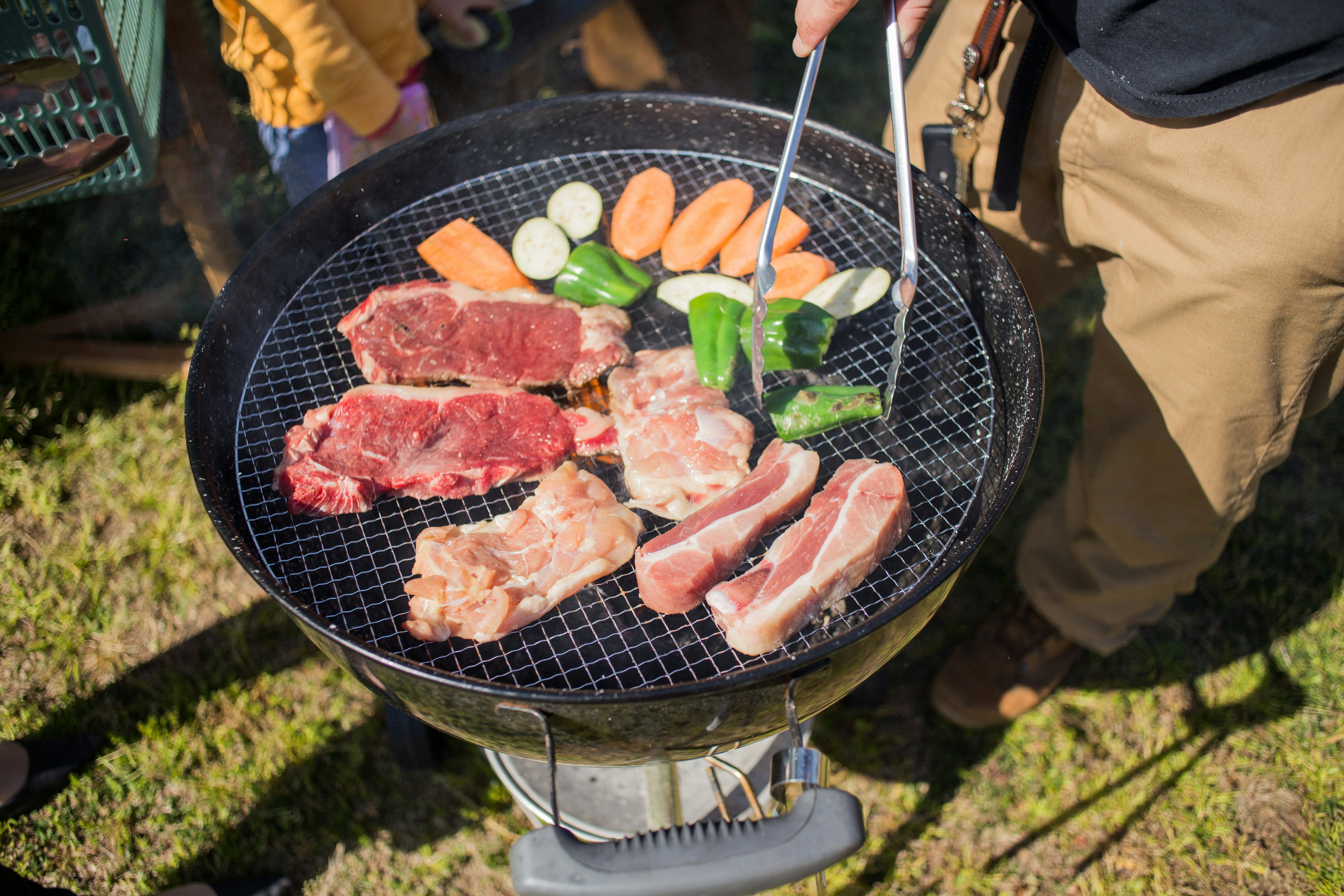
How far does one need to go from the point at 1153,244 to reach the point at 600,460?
189 centimetres

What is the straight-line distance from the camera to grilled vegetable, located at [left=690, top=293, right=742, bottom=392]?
2.91 m

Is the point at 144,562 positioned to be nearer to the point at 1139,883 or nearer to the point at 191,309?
the point at 191,309

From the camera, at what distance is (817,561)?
2.38m

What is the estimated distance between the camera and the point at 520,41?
4453 millimetres

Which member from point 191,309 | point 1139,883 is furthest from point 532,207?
point 1139,883

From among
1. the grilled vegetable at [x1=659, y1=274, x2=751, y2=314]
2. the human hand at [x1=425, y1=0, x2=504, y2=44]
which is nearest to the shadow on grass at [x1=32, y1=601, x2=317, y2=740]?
the grilled vegetable at [x1=659, y1=274, x2=751, y2=314]

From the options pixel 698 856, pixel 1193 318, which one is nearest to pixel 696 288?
pixel 1193 318

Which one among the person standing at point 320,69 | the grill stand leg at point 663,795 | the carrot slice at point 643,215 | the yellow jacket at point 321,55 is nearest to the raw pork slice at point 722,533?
the grill stand leg at point 663,795

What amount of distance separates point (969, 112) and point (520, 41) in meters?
2.58

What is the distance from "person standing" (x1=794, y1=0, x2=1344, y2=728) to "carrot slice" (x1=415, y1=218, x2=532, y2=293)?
4.61ft

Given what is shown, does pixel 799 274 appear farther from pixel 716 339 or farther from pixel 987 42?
pixel 987 42

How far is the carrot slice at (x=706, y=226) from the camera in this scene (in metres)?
3.31

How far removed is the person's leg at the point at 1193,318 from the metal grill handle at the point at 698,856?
6.11 feet

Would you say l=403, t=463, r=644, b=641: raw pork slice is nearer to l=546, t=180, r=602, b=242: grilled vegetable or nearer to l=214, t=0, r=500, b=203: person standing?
l=546, t=180, r=602, b=242: grilled vegetable
